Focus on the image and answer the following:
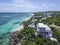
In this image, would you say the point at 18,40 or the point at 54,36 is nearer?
the point at 54,36

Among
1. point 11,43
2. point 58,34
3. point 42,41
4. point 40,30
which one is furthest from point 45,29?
point 11,43

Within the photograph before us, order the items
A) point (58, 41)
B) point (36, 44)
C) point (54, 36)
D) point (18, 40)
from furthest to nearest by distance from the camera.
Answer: point (18, 40)
point (54, 36)
point (58, 41)
point (36, 44)

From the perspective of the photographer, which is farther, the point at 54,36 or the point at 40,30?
the point at 40,30

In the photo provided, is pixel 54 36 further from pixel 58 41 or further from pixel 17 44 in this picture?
pixel 17 44

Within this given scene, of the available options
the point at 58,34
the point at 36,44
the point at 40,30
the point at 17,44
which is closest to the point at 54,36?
the point at 58,34

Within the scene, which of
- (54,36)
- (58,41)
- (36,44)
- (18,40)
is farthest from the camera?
(18,40)

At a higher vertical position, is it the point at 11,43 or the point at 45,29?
the point at 45,29

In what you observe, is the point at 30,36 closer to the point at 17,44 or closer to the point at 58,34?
the point at 17,44

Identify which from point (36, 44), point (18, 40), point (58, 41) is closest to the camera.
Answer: point (36, 44)

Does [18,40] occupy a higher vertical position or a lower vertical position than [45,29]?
lower
